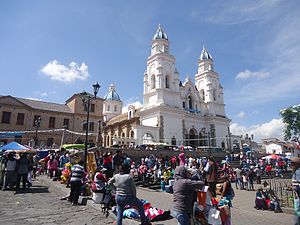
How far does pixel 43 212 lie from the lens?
22.5ft

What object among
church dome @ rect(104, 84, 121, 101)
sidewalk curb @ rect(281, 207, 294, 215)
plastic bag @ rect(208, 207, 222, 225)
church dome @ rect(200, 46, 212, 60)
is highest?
church dome @ rect(200, 46, 212, 60)

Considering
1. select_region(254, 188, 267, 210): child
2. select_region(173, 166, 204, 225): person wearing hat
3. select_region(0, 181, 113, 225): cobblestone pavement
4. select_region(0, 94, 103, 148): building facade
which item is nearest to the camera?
select_region(173, 166, 204, 225): person wearing hat

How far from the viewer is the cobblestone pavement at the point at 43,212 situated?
236 inches

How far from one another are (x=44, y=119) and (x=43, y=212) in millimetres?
28354

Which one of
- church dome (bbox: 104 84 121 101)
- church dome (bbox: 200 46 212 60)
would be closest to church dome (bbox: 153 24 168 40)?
church dome (bbox: 200 46 212 60)

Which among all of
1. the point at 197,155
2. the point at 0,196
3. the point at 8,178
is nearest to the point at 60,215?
the point at 0,196

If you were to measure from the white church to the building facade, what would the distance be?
5.91 metres

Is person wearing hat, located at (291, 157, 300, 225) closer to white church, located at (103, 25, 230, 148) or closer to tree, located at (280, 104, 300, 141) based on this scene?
white church, located at (103, 25, 230, 148)

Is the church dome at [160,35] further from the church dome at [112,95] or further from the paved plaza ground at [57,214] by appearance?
the paved plaza ground at [57,214]

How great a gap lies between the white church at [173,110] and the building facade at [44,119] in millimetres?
5909

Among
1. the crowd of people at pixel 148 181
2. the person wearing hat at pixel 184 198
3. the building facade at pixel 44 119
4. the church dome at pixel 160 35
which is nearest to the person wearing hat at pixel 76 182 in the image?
the crowd of people at pixel 148 181

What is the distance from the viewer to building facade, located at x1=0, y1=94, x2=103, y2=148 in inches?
1166

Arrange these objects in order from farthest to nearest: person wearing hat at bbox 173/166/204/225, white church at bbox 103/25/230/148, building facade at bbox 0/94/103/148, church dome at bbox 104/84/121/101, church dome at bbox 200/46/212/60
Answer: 1. church dome at bbox 104/84/121/101
2. church dome at bbox 200/46/212/60
3. white church at bbox 103/25/230/148
4. building facade at bbox 0/94/103/148
5. person wearing hat at bbox 173/166/204/225

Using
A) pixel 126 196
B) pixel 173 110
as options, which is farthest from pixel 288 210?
pixel 173 110
